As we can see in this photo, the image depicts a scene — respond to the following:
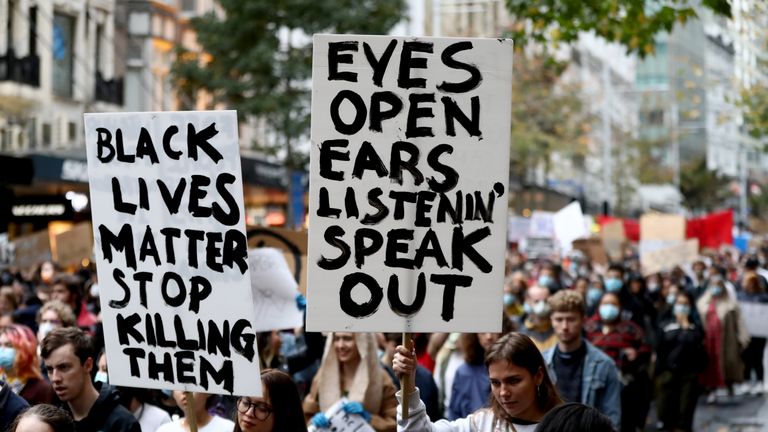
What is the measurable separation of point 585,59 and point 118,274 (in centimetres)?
8011

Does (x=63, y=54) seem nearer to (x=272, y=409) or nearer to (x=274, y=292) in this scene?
(x=274, y=292)

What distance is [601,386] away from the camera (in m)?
8.02

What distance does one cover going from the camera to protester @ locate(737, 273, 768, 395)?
17.9m

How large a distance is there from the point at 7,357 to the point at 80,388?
122cm

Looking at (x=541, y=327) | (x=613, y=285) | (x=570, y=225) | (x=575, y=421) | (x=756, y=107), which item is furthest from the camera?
(x=756, y=107)

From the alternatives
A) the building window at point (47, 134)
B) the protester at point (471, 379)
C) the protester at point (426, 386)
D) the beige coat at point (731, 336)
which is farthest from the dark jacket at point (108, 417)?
the building window at point (47, 134)

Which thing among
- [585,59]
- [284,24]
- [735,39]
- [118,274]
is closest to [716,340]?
[735,39]

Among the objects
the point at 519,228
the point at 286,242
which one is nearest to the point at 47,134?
the point at 519,228

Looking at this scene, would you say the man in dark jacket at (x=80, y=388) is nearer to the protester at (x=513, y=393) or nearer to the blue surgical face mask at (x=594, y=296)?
the protester at (x=513, y=393)

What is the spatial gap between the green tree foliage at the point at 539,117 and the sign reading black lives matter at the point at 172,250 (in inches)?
1540

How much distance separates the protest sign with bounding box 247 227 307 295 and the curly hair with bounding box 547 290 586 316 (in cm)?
354

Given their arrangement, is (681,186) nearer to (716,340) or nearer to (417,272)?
(716,340)

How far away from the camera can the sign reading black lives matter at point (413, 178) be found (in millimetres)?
5344

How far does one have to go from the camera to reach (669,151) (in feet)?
312
